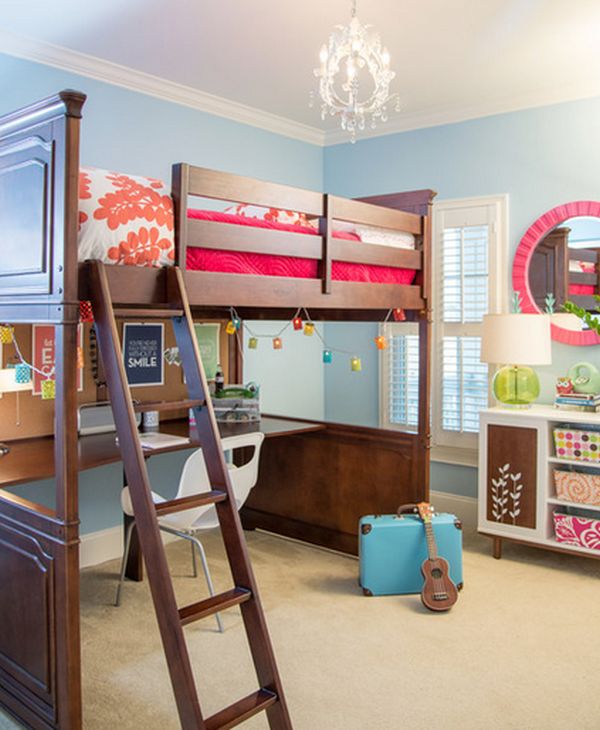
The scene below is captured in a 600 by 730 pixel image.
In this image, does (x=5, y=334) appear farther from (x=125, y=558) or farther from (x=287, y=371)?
(x=287, y=371)

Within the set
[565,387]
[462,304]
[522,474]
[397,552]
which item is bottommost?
[397,552]

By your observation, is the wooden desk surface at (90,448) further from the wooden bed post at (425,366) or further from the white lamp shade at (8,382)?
the wooden bed post at (425,366)

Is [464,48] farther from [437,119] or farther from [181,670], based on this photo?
[181,670]

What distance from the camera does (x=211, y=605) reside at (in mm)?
2025

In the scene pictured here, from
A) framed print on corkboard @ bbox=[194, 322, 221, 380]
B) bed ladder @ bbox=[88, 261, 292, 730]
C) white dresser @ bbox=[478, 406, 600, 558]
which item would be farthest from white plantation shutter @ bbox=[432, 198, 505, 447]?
bed ladder @ bbox=[88, 261, 292, 730]

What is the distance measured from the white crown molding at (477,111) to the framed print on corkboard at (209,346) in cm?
175

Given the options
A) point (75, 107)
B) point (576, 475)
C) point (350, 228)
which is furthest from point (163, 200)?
point (576, 475)

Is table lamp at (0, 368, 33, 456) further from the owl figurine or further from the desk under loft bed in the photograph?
the owl figurine

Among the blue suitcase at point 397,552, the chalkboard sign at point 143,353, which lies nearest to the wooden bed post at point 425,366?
the blue suitcase at point 397,552

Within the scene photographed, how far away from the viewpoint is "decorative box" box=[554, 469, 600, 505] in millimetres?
3613

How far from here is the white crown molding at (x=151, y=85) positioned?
11.2ft

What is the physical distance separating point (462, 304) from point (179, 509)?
2.91 metres

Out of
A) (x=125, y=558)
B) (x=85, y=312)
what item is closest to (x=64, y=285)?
(x=85, y=312)

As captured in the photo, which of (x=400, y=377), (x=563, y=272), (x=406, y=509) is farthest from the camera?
(x=400, y=377)
